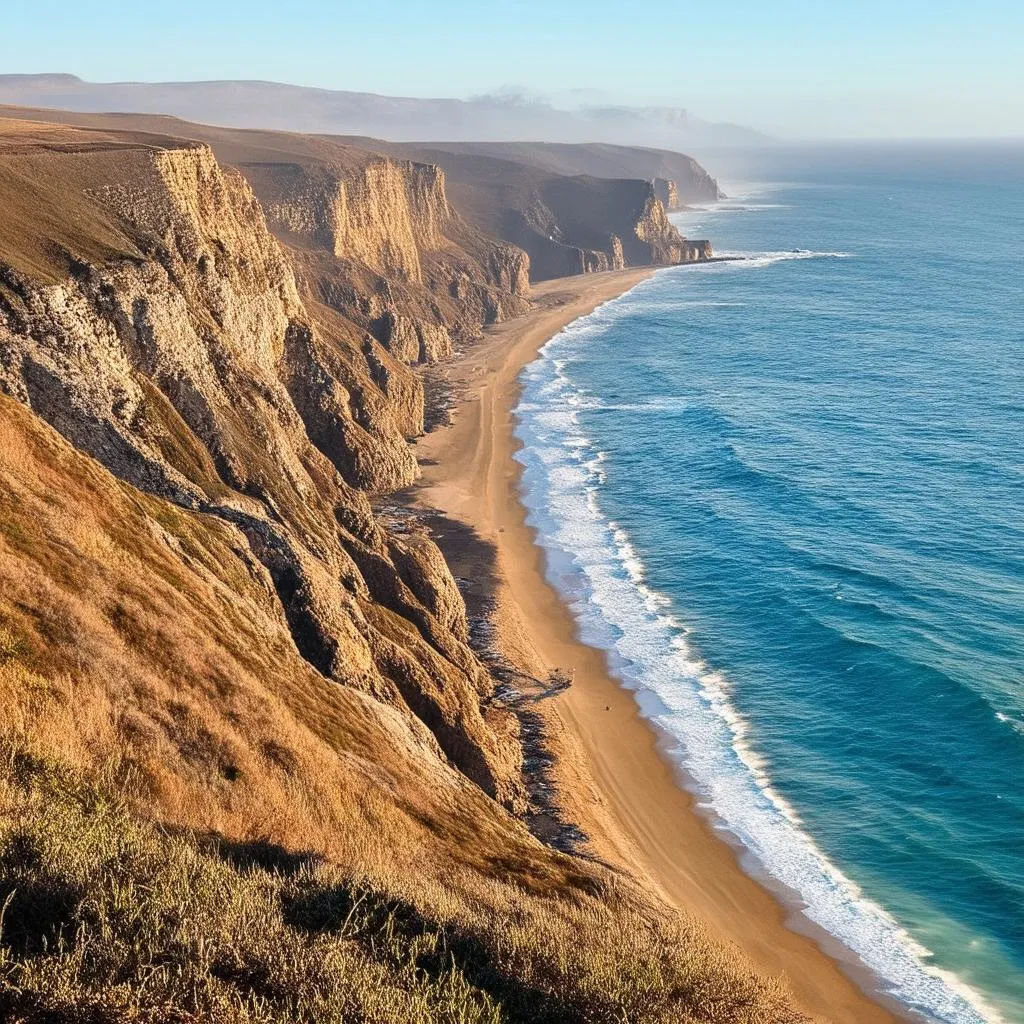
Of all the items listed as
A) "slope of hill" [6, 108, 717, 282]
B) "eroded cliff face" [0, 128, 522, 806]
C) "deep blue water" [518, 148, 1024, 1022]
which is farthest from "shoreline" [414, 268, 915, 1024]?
"slope of hill" [6, 108, 717, 282]

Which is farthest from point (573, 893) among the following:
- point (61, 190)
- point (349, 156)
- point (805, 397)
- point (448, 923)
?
point (349, 156)

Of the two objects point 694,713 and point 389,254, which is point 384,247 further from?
point 694,713

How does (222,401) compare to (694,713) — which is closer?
(694,713)

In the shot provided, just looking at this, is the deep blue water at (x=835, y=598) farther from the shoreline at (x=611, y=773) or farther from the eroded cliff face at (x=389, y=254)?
the eroded cliff face at (x=389, y=254)

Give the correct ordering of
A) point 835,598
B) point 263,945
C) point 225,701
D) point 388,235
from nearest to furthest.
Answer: point 263,945
point 225,701
point 835,598
point 388,235

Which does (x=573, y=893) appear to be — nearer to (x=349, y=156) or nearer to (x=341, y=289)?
(x=341, y=289)

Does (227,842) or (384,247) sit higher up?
(384,247)

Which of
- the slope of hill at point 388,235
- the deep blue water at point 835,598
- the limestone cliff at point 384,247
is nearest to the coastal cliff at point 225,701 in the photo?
the deep blue water at point 835,598

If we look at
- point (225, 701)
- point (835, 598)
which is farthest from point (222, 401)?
point (835, 598)
